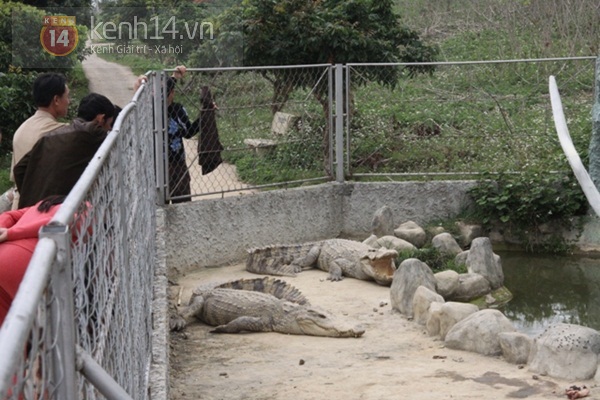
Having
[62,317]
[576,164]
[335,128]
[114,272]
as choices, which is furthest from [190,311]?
[62,317]

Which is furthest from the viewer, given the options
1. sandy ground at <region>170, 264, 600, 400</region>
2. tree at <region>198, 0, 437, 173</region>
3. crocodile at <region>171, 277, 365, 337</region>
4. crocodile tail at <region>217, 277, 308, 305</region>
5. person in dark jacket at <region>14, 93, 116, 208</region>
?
tree at <region>198, 0, 437, 173</region>

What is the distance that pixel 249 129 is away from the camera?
33.7 feet

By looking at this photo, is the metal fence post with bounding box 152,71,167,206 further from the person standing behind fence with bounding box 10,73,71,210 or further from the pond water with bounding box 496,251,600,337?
the pond water with bounding box 496,251,600,337

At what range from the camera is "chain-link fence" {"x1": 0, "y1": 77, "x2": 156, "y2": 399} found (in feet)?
4.61

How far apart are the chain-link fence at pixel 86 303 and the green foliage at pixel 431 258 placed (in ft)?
17.6

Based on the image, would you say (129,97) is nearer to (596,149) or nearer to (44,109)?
(44,109)

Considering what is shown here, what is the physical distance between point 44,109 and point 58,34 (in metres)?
12.8

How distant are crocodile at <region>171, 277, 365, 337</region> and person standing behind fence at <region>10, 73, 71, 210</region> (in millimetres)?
2425

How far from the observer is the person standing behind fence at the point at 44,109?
218 inches

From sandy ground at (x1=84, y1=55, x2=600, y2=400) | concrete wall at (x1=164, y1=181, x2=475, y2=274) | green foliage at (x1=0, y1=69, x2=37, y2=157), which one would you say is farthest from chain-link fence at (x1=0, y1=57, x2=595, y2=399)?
green foliage at (x1=0, y1=69, x2=37, y2=157)

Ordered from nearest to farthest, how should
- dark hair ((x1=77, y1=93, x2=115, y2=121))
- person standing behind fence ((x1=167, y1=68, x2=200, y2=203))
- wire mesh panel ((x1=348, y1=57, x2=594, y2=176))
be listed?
dark hair ((x1=77, y1=93, x2=115, y2=121)) → person standing behind fence ((x1=167, y1=68, x2=200, y2=203)) → wire mesh panel ((x1=348, y1=57, x2=594, y2=176))

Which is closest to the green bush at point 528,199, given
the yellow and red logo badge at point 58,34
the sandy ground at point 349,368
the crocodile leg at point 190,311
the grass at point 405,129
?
Answer: the grass at point 405,129

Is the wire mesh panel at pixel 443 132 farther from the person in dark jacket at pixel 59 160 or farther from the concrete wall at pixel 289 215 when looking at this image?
the person in dark jacket at pixel 59 160

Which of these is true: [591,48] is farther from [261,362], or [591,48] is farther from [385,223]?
[261,362]
